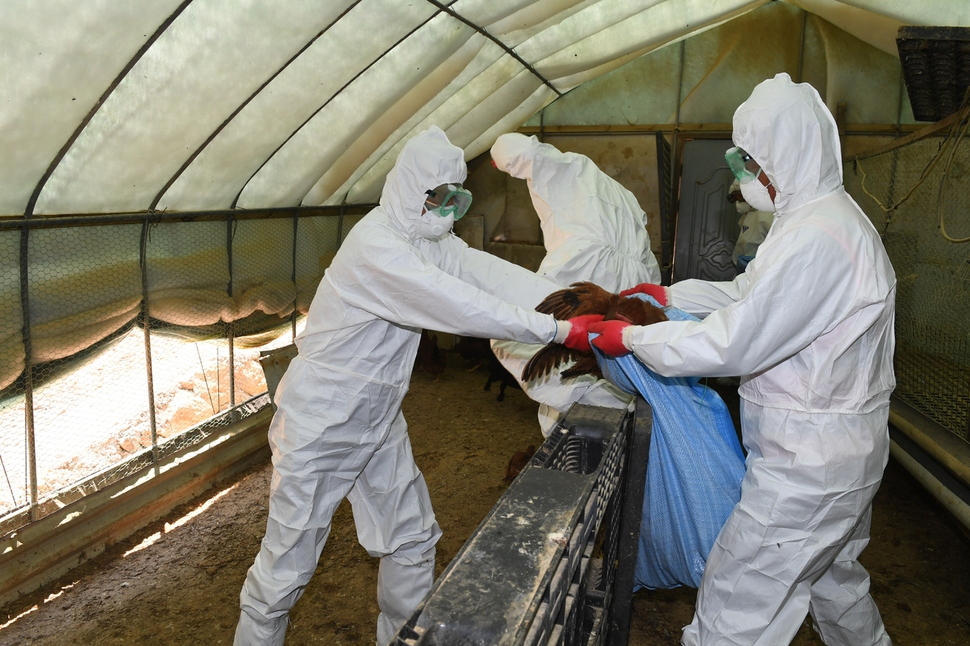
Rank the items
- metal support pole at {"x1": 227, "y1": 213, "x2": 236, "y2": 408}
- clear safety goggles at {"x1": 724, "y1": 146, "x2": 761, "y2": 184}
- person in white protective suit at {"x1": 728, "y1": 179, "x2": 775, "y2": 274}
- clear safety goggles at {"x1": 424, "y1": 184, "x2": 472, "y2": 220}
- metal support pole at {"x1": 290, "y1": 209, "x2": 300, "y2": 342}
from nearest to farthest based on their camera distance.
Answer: clear safety goggles at {"x1": 724, "y1": 146, "x2": 761, "y2": 184} → clear safety goggles at {"x1": 424, "y1": 184, "x2": 472, "y2": 220} → metal support pole at {"x1": 227, "y1": 213, "x2": 236, "y2": 408} → metal support pole at {"x1": 290, "y1": 209, "x2": 300, "y2": 342} → person in white protective suit at {"x1": 728, "y1": 179, "x2": 775, "y2": 274}

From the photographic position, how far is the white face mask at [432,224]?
2.47 metres

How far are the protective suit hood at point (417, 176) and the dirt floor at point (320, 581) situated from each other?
178 cm

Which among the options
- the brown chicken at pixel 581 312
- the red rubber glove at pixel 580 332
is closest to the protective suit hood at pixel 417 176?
the brown chicken at pixel 581 312

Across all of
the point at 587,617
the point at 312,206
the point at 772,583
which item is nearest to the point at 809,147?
the point at 772,583

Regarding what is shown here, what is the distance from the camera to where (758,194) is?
6.70 ft

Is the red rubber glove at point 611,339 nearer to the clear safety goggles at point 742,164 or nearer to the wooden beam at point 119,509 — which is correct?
the clear safety goggles at point 742,164

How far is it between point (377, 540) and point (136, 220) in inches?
83.1

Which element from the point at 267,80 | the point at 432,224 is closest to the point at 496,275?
the point at 432,224

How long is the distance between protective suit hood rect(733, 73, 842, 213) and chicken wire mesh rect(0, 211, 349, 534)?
2852 mm

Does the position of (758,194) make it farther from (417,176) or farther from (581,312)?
(417,176)

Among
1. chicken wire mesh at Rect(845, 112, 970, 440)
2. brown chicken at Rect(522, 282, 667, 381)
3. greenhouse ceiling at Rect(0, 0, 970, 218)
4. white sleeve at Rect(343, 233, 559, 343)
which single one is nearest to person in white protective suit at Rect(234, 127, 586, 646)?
white sleeve at Rect(343, 233, 559, 343)

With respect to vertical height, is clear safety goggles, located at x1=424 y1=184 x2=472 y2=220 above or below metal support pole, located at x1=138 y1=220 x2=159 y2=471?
above

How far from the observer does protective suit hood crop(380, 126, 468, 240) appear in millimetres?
2387

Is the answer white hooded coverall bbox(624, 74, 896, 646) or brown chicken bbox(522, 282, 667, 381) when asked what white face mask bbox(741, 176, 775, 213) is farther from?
brown chicken bbox(522, 282, 667, 381)
